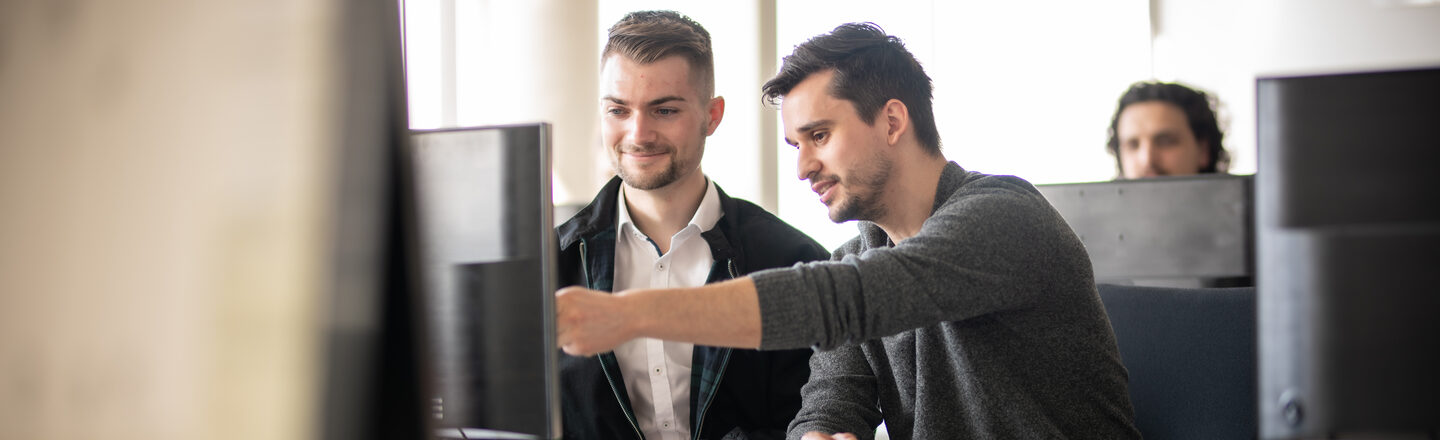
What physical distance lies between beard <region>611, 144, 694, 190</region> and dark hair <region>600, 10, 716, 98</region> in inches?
4.8

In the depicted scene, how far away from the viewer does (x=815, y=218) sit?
4328mm

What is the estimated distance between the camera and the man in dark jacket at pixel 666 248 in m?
1.44

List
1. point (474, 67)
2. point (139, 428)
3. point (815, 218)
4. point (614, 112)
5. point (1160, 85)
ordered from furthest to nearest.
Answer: point (815, 218), point (474, 67), point (1160, 85), point (614, 112), point (139, 428)

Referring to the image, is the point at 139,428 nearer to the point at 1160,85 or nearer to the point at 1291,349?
the point at 1291,349

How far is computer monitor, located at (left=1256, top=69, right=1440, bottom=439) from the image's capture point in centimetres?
49

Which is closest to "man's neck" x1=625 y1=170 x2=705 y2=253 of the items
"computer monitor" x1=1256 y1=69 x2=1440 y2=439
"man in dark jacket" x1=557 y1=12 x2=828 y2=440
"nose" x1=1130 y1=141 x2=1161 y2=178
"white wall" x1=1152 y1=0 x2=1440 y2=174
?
"man in dark jacket" x1=557 y1=12 x2=828 y2=440

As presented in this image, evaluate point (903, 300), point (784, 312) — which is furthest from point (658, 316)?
point (903, 300)

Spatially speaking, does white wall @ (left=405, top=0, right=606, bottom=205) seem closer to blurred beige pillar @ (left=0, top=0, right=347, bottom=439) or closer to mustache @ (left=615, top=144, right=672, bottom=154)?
mustache @ (left=615, top=144, right=672, bottom=154)

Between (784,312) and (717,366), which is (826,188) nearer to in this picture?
(717,366)

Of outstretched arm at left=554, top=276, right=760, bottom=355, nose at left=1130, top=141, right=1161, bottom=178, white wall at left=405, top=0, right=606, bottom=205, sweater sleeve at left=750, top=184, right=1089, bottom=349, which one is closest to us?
outstretched arm at left=554, top=276, right=760, bottom=355

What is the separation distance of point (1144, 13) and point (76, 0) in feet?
15.9

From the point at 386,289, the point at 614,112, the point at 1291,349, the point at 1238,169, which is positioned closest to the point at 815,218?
the point at 1238,169

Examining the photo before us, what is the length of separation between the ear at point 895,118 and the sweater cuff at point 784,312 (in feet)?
1.87

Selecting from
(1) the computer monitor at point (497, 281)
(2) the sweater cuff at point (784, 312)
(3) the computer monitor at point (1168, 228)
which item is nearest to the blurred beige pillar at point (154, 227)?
(1) the computer monitor at point (497, 281)
